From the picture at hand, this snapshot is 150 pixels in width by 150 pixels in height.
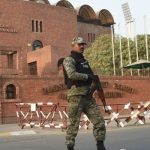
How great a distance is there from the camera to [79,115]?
832 cm

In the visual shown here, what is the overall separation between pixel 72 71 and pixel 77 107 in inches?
25.3

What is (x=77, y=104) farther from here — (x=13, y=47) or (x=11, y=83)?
(x=13, y=47)

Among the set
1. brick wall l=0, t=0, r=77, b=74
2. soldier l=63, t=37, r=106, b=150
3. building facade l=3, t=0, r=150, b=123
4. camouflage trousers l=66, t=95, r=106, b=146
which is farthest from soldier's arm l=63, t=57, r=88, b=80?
A: brick wall l=0, t=0, r=77, b=74

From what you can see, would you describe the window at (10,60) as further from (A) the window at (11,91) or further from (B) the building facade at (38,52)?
(A) the window at (11,91)

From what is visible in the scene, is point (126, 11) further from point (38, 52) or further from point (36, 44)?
point (36, 44)

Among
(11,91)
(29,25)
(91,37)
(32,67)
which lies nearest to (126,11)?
(32,67)

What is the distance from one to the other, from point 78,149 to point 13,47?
43283mm

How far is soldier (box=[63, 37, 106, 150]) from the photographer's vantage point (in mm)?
8172

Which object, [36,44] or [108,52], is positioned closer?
[108,52]

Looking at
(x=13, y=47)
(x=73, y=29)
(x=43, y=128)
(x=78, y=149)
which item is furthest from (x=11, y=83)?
(x=73, y=29)

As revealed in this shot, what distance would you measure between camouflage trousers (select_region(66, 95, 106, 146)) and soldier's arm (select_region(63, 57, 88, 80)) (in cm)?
36

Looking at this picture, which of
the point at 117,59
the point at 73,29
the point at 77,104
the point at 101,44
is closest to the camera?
the point at 77,104

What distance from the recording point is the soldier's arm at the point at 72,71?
8.17 metres

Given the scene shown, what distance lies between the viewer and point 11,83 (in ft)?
93.7
